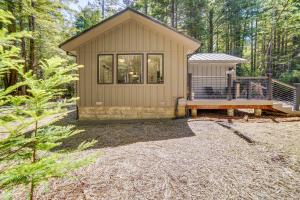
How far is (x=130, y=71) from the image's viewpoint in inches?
364

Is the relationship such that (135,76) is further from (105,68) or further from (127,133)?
(127,133)

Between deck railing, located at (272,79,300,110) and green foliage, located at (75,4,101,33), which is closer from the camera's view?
deck railing, located at (272,79,300,110)

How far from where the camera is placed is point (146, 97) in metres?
9.17

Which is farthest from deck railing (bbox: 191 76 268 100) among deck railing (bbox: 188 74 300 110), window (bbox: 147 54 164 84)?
window (bbox: 147 54 164 84)

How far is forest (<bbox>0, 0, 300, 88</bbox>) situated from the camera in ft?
55.6

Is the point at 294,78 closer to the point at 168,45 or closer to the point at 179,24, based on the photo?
the point at 179,24

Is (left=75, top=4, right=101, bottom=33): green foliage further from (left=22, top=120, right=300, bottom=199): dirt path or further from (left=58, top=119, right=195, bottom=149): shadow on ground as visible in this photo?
(left=22, top=120, right=300, bottom=199): dirt path

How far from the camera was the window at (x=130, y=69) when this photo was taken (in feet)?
30.1

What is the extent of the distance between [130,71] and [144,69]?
0.62 metres

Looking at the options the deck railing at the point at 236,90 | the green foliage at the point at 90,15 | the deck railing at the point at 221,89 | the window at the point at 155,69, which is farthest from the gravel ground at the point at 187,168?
the green foliage at the point at 90,15

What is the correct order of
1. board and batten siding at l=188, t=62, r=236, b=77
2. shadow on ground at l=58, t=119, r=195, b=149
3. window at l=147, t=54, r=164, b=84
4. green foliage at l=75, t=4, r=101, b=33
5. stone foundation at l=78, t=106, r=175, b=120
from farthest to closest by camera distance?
1. green foliage at l=75, t=4, r=101, b=33
2. board and batten siding at l=188, t=62, r=236, b=77
3. stone foundation at l=78, t=106, r=175, b=120
4. window at l=147, t=54, r=164, b=84
5. shadow on ground at l=58, t=119, r=195, b=149

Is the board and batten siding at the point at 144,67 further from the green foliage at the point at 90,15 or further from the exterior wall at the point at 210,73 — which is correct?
the green foliage at the point at 90,15

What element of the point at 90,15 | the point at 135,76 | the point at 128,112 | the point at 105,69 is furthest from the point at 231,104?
the point at 90,15

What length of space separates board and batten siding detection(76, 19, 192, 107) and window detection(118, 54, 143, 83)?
0.18 metres
